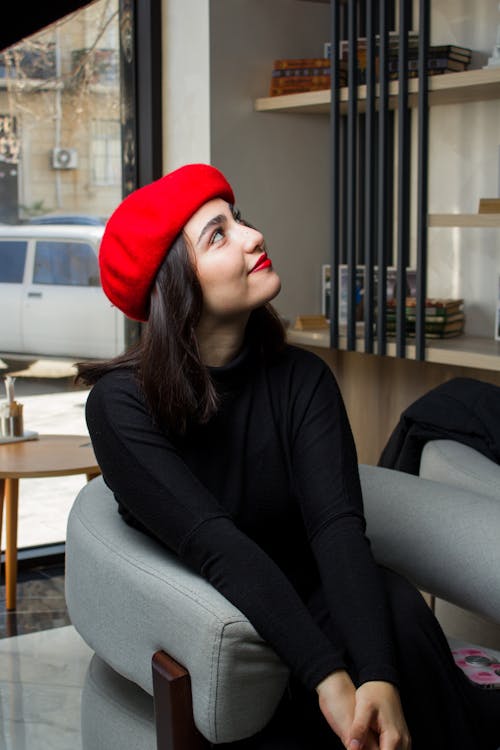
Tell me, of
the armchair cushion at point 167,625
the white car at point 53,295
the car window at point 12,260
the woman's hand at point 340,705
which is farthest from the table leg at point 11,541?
the woman's hand at point 340,705

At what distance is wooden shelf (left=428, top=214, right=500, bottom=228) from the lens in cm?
288

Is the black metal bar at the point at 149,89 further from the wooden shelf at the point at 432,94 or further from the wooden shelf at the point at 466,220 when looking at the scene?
the wooden shelf at the point at 466,220

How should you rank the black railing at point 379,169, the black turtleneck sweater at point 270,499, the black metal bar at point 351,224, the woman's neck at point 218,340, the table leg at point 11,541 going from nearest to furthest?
the black turtleneck sweater at point 270,499
the woman's neck at point 218,340
the black railing at point 379,169
the table leg at point 11,541
the black metal bar at point 351,224

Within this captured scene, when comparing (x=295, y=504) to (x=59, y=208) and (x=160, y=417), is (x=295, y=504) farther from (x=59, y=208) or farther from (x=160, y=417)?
(x=59, y=208)

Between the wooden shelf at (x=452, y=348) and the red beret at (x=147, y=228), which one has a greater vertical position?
the red beret at (x=147, y=228)

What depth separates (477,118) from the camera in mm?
3252

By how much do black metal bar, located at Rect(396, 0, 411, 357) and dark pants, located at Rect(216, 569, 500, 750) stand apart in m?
1.59

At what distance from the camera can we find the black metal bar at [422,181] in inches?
116

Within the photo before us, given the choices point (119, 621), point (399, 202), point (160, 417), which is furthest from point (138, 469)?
point (399, 202)

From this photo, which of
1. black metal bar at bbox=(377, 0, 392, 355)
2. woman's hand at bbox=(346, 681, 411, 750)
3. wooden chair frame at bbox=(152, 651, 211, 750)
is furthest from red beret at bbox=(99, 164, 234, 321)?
black metal bar at bbox=(377, 0, 392, 355)

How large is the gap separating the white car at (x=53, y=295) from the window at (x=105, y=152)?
0.61 feet

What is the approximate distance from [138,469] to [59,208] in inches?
85.6

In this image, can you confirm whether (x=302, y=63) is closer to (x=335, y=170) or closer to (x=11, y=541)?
(x=335, y=170)

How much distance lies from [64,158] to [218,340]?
2045 millimetres
